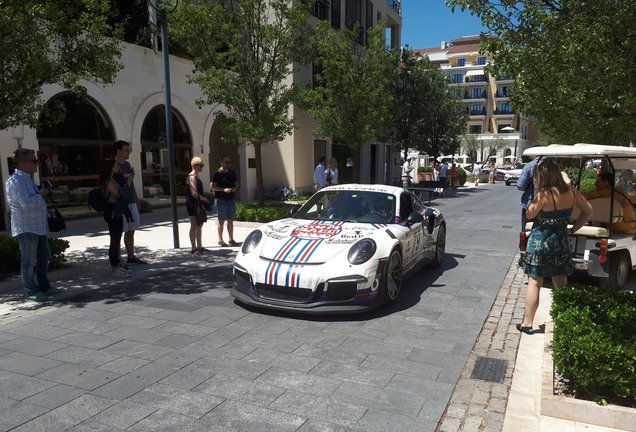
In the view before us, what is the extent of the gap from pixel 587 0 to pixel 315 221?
12.7ft

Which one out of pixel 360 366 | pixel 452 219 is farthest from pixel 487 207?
pixel 360 366

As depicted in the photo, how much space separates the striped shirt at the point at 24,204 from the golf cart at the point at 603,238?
6403 millimetres

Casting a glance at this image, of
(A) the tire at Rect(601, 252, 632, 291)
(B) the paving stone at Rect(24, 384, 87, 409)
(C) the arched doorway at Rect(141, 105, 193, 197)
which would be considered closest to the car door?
(A) the tire at Rect(601, 252, 632, 291)

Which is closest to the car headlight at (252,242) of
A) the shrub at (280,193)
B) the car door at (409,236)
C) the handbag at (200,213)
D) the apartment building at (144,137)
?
the car door at (409,236)

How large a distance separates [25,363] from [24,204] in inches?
91.8

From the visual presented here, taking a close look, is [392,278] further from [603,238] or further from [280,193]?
[280,193]

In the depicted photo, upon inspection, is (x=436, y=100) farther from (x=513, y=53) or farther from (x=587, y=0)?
(x=587, y=0)

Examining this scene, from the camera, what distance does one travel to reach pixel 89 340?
4676 millimetres

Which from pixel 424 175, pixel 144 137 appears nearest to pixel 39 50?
pixel 144 137

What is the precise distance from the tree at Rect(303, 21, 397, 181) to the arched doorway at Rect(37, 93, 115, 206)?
653 centimetres

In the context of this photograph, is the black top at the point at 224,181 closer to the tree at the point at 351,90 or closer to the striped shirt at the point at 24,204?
the striped shirt at the point at 24,204

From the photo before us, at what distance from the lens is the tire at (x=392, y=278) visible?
5512mm

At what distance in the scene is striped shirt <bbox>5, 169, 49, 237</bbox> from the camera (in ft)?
18.6

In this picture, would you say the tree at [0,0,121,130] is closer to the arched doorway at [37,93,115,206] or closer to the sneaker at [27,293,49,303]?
the sneaker at [27,293,49,303]
